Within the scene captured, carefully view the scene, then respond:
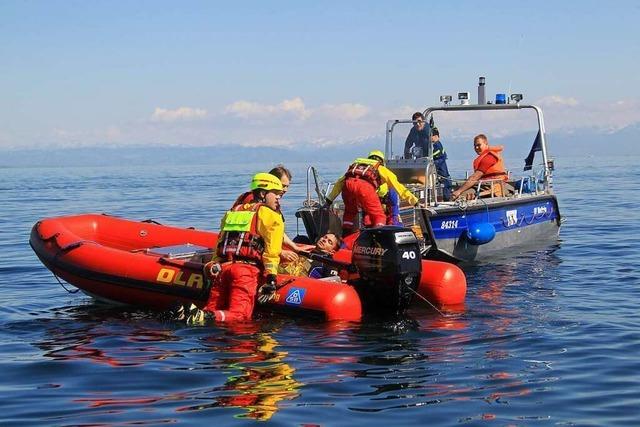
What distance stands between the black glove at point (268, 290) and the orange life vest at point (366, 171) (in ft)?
8.48

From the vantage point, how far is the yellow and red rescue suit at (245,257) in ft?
26.0

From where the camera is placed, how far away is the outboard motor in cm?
788

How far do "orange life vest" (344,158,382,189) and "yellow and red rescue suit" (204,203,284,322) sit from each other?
237cm

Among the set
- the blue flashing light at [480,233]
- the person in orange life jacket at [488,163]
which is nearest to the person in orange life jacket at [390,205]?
the blue flashing light at [480,233]

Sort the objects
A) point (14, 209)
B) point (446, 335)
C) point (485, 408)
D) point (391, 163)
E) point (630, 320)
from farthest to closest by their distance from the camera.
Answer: point (14, 209) → point (391, 163) → point (630, 320) → point (446, 335) → point (485, 408)

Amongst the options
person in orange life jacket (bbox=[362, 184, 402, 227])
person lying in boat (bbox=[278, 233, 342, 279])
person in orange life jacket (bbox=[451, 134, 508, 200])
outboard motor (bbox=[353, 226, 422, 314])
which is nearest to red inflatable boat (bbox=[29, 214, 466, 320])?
outboard motor (bbox=[353, 226, 422, 314])

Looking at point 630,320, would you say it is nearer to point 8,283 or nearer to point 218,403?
point 218,403

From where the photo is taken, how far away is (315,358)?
22.5 ft

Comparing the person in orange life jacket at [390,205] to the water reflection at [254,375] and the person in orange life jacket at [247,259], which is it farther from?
the water reflection at [254,375]

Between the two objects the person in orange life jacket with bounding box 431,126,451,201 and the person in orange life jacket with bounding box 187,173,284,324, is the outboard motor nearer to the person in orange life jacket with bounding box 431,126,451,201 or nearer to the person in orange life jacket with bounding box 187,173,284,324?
the person in orange life jacket with bounding box 187,173,284,324

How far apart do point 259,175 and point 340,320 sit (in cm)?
148

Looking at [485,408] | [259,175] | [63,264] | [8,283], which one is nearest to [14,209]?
[8,283]

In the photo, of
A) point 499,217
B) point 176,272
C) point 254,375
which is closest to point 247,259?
point 176,272

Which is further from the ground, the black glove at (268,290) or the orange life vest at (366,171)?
the orange life vest at (366,171)
